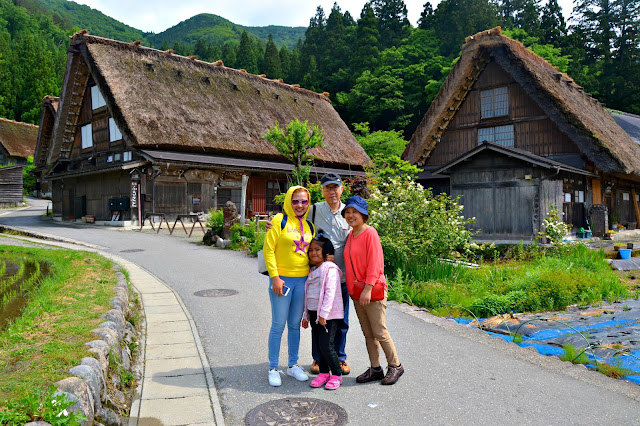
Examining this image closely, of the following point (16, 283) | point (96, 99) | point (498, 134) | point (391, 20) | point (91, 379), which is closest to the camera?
point (91, 379)

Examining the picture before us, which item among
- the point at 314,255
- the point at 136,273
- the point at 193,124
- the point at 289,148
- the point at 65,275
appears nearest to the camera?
the point at 314,255

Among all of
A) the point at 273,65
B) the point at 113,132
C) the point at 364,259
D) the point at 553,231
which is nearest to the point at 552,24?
the point at 273,65

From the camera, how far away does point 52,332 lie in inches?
174

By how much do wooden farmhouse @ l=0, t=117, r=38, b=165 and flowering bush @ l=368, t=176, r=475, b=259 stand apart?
43.1m

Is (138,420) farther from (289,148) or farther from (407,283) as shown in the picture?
(289,148)

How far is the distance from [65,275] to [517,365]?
683cm

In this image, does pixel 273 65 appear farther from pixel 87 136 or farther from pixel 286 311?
pixel 286 311

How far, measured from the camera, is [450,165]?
50.8 ft

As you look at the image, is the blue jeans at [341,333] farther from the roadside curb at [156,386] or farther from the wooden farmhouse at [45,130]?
the wooden farmhouse at [45,130]

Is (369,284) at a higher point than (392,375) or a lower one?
higher

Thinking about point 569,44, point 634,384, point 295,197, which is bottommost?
point 634,384

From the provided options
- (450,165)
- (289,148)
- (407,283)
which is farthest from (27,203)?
(407,283)

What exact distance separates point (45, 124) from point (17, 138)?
15387 millimetres

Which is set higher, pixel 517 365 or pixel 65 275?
pixel 65 275
